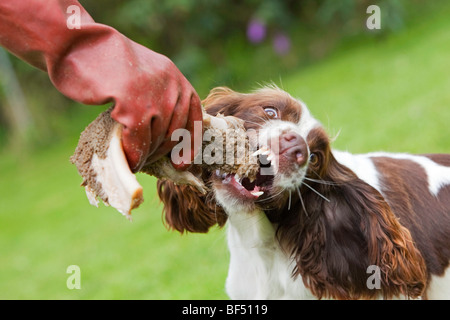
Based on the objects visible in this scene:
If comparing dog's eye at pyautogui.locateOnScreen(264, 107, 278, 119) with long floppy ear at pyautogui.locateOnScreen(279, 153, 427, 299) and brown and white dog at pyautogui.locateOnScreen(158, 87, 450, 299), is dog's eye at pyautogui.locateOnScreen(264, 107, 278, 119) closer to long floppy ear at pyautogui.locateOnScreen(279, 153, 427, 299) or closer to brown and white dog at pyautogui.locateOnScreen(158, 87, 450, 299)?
brown and white dog at pyautogui.locateOnScreen(158, 87, 450, 299)

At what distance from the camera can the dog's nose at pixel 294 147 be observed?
256cm

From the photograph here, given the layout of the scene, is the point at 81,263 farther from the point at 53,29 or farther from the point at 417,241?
the point at 53,29

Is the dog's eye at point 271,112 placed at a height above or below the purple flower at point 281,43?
below

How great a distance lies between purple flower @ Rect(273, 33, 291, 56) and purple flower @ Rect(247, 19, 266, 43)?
269 mm

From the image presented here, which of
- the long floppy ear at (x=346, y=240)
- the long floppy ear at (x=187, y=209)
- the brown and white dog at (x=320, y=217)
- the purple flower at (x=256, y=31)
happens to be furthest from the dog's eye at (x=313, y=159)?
the purple flower at (x=256, y=31)

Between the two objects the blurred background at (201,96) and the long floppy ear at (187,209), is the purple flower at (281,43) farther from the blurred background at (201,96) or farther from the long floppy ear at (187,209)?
the long floppy ear at (187,209)

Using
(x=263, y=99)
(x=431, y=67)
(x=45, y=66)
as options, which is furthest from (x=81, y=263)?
(x=431, y=67)

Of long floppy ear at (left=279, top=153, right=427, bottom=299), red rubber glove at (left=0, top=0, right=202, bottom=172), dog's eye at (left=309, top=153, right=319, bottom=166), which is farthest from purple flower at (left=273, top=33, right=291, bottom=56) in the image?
red rubber glove at (left=0, top=0, right=202, bottom=172)

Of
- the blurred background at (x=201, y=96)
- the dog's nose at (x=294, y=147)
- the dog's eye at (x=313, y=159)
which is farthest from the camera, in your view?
the blurred background at (x=201, y=96)

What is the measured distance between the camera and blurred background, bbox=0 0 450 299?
5.48 m

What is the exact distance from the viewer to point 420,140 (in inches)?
230

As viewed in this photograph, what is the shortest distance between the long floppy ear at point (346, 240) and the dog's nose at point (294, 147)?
0.37m

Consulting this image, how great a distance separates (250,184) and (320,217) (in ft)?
1.41

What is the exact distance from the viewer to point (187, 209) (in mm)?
3266
